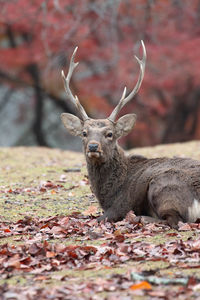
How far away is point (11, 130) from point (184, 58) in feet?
29.3

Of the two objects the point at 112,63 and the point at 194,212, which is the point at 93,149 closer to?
the point at 194,212

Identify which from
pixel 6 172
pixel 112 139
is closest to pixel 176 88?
pixel 6 172

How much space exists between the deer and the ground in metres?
0.21

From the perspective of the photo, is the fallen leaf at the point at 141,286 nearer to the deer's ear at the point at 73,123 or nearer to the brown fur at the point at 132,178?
the brown fur at the point at 132,178

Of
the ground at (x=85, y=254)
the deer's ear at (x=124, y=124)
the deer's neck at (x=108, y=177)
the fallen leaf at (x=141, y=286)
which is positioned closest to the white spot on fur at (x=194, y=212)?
the ground at (x=85, y=254)

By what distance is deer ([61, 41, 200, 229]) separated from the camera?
19.2 ft

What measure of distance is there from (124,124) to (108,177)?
71 centimetres

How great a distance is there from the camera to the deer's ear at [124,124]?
698 centimetres

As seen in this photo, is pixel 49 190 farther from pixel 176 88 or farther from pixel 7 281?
pixel 176 88

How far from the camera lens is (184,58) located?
55.0ft

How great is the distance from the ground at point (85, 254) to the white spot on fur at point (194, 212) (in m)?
0.21

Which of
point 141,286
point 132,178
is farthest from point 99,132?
point 141,286

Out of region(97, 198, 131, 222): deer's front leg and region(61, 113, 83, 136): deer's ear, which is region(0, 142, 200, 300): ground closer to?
region(97, 198, 131, 222): deer's front leg

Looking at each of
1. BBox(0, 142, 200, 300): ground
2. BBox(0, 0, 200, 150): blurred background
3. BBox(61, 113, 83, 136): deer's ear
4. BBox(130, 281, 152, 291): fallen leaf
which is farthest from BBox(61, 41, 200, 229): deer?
BBox(0, 0, 200, 150): blurred background
